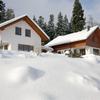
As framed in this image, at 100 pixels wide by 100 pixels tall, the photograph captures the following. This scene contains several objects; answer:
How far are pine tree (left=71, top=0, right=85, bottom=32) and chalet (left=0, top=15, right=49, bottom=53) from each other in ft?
77.8

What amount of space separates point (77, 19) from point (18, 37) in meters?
27.4

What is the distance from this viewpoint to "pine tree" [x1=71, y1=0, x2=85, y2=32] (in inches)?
2156

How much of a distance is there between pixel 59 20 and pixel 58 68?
61.0m

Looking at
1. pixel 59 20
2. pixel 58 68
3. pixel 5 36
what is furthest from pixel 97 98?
pixel 59 20

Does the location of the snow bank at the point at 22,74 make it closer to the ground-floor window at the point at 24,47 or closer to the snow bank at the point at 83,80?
the snow bank at the point at 83,80

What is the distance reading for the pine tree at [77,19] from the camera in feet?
180

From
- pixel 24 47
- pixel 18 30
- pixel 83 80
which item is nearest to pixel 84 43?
pixel 24 47

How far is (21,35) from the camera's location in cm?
2966

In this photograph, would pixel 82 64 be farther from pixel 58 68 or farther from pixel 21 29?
pixel 21 29

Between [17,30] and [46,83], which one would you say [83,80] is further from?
[17,30]

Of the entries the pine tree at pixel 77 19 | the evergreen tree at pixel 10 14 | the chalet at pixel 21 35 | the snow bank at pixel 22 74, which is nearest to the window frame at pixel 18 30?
the chalet at pixel 21 35

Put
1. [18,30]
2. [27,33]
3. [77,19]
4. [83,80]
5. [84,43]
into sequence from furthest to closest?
[77,19], [84,43], [27,33], [18,30], [83,80]

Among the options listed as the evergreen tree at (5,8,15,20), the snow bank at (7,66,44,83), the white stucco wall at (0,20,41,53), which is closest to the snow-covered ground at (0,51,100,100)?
the snow bank at (7,66,44,83)

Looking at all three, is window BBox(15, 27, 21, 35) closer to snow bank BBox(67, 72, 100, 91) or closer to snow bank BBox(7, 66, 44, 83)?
snow bank BBox(67, 72, 100, 91)
